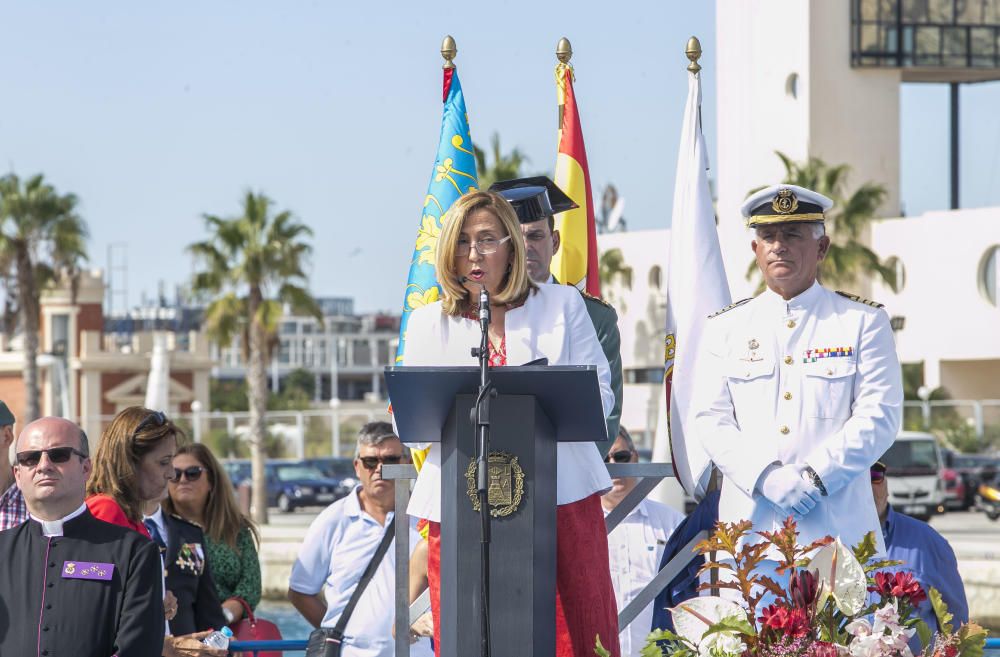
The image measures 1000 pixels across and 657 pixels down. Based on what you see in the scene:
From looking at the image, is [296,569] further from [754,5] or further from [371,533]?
[754,5]

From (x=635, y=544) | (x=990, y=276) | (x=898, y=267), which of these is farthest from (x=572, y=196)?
(x=898, y=267)

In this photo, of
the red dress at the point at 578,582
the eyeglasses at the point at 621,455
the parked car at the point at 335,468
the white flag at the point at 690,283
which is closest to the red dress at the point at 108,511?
the red dress at the point at 578,582

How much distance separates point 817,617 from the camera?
142 inches

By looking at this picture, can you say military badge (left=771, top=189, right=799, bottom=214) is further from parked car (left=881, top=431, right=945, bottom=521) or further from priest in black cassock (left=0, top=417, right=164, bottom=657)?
parked car (left=881, top=431, right=945, bottom=521)

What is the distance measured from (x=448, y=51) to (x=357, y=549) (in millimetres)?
2270

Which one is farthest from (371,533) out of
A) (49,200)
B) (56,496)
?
(49,200)

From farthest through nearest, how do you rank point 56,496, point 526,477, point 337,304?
point 337,304
point 56,496
point 526,477

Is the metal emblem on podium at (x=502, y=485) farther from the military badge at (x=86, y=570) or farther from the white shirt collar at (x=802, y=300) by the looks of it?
the white shirt collar at (x=802, y=300)

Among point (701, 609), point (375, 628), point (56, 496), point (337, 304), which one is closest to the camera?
point (701, 609)

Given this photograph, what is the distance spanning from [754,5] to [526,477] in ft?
193

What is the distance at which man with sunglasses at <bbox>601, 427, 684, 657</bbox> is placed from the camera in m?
7.12

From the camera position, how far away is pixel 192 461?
7.45 m

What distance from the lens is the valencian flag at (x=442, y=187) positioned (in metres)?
7.29

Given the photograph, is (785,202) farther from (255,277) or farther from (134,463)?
(255,277)
